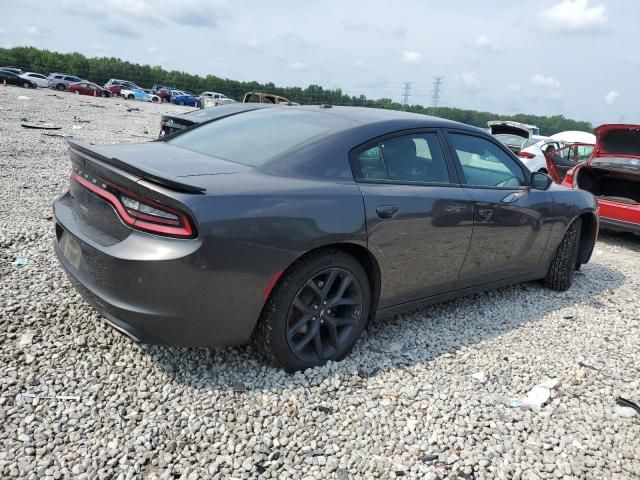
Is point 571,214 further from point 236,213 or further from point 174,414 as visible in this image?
point 174,414

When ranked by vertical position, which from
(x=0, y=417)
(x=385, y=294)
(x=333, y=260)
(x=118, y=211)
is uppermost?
(x=118, y=211)

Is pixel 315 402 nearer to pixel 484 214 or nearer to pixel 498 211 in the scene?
pixel 484 214

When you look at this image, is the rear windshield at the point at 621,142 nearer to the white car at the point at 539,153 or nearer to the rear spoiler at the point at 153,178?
the white car at the point at 539,153

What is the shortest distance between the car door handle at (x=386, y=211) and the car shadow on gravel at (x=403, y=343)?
2.88ft

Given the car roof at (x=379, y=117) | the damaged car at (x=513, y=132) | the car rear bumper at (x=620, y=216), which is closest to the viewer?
the car roof at (x=379, y=117)

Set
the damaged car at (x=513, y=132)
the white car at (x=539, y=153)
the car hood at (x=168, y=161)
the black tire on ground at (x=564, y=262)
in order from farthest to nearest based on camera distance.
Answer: the damaged car at (x=513, y=132), the white car at (x=539, y=153), the black tire on ground at (x=564, y=262), the car hood at (x=168, y=161)

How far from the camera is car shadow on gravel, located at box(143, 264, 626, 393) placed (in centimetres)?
284

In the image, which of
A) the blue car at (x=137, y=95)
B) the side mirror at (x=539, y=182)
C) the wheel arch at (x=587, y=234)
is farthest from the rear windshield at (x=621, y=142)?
the blue car at (x=137, y=95)

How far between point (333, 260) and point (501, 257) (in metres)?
1.81

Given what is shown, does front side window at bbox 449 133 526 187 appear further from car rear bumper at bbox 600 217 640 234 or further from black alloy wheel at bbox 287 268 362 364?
car rear bumper at bbox 600 217 640 234

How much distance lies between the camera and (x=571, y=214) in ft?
15.5

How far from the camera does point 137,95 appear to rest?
48.7m

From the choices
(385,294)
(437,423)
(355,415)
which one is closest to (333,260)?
(385,294)

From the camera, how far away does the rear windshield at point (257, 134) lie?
3025 millimetres
